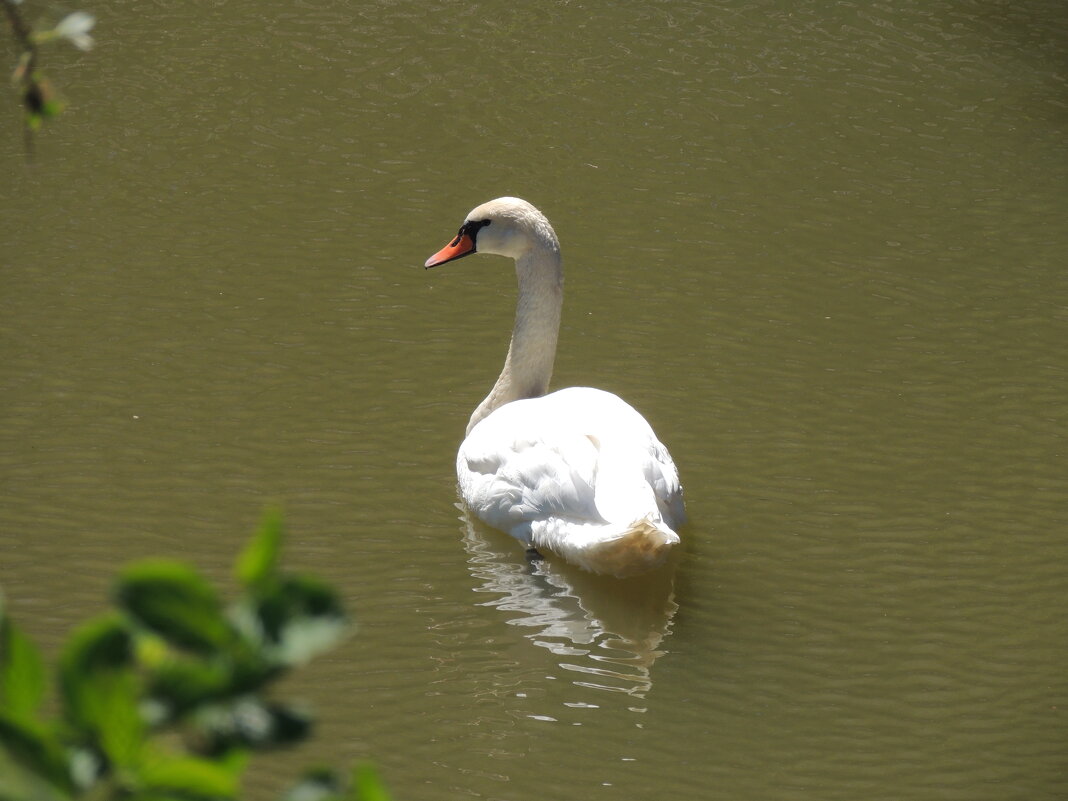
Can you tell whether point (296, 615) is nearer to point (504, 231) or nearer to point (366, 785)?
point (366, 785)

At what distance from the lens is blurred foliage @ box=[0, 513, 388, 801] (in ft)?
2.61

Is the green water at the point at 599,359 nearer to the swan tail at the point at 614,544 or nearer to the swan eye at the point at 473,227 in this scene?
the swan tail at the point at 614,544

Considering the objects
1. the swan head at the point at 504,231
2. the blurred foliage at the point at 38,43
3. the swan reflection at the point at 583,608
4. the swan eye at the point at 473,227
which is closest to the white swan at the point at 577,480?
the swan reflection at the point at 583,608

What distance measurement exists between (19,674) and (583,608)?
4039 mm

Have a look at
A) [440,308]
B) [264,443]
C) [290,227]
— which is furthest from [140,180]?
[264,443]

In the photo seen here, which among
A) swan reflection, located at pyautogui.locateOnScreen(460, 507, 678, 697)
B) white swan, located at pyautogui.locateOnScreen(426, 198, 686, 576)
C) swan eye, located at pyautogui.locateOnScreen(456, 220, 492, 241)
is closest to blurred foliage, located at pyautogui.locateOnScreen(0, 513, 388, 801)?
swan reflection, located at pyautogui.locateOnScreen(460, 507, 678, 697)

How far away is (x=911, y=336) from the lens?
22.0 ft

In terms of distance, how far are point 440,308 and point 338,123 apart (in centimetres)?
218

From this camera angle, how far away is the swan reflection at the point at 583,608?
443 cm

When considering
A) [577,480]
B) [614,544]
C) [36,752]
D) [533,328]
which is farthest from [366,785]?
[533,328]

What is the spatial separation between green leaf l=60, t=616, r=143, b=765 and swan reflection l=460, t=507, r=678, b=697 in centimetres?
357

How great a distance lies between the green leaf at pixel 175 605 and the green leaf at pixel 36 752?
0.31 ft

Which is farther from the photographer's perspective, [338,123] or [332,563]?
[338,123]

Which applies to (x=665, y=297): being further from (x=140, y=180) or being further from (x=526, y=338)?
(x=140, y=180)
